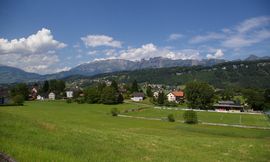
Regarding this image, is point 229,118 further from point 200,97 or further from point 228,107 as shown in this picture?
point 228,107

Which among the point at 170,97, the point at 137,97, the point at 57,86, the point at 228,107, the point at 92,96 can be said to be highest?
the point at 57,86

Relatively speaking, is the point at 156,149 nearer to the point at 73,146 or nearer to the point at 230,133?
the point at 73,146

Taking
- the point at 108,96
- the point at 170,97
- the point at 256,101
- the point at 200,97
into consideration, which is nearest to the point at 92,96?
the point at 108,96

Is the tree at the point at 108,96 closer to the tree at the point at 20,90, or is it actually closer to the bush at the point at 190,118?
the tree at the point at 20,90

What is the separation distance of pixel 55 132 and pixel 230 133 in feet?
143

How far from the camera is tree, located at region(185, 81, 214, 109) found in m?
128

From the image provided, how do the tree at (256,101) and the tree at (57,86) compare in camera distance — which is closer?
the tree at (256,101)

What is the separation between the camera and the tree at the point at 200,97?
128m

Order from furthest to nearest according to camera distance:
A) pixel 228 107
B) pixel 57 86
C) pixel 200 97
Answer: pixel 57 86 → pixel 228 107 → pixel 200 97

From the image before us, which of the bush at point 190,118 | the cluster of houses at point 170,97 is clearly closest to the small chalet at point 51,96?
the cluster of houses at point 170,97

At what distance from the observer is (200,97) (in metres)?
128

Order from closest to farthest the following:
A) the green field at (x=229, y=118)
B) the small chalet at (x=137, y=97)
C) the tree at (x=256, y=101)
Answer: the green field at (x=229, y=118)
the tree at (x=256, y=101)
the small chalet at (x=137, y=97)

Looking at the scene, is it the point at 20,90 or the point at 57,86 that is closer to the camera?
the point at 20,90

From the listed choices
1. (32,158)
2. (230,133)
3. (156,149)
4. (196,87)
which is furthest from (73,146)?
(196,87)
